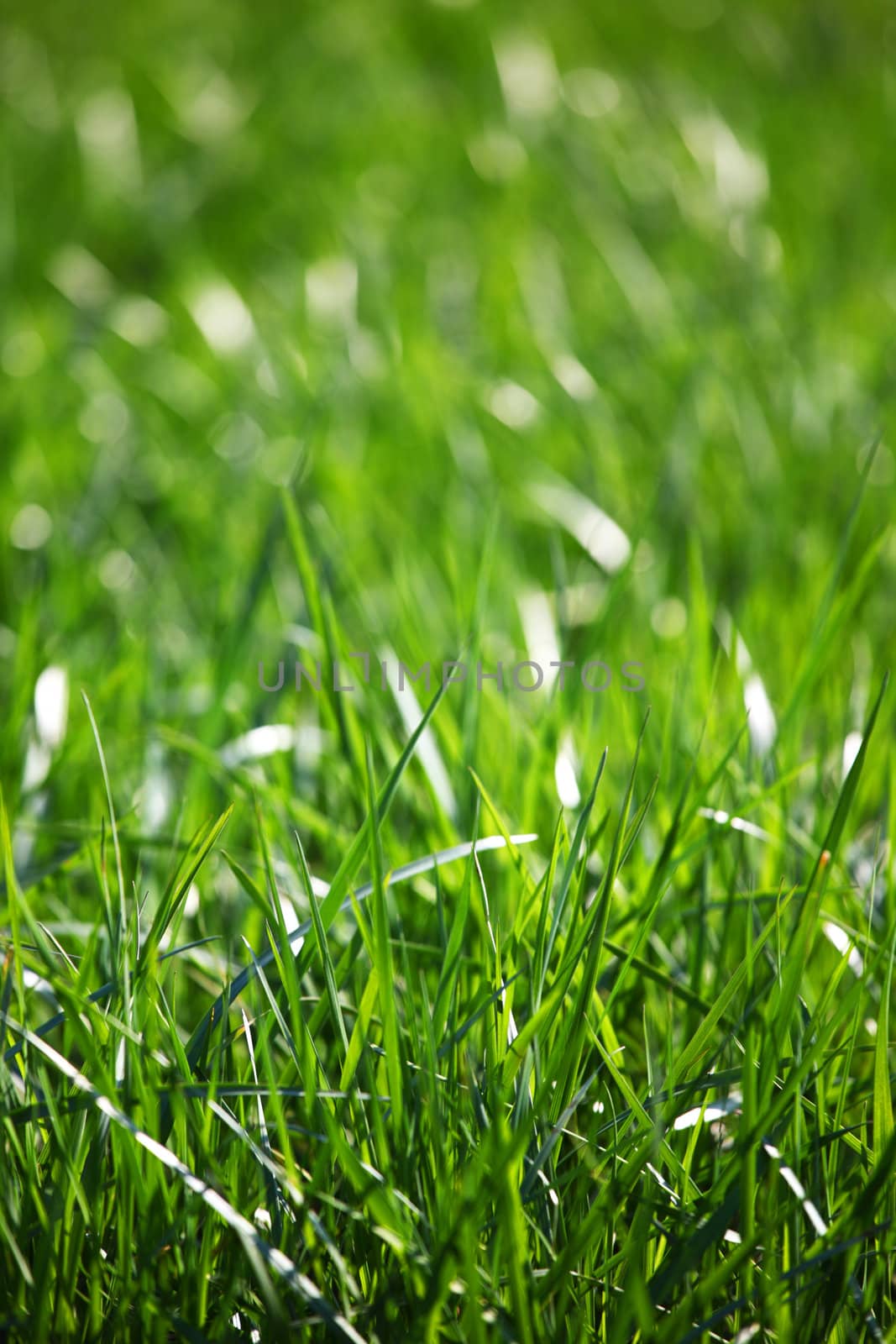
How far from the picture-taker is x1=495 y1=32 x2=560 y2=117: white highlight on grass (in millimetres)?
2508

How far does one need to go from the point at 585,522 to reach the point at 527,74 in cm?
186

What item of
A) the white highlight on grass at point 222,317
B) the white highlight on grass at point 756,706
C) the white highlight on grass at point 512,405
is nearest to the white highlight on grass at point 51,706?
the white highlight on grass at point 756,706

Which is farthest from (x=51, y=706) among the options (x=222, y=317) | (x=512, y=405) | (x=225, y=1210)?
(x=222, y=317)

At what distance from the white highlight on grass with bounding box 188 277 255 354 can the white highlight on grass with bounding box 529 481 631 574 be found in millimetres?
666

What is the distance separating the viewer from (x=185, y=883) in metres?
0.55

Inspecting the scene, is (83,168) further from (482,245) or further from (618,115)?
(618,115)

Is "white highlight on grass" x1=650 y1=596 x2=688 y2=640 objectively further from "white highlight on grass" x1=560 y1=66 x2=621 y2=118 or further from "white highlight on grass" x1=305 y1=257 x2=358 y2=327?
"white highlight on grass" x1=560 y1=66 x2=621 y2=118

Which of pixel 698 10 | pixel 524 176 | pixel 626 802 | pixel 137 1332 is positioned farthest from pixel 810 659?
pixel 698 10

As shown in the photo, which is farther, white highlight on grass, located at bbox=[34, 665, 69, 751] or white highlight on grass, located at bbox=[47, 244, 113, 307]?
white highlight on grass, located at bbox=[47, 244, 113, 307]

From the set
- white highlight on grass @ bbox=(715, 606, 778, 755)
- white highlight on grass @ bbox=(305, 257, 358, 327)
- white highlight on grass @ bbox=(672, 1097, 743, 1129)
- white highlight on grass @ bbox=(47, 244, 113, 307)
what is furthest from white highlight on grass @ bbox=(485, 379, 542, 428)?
white highlight on grass @ bbox=(672, 1097, 743, 1129)

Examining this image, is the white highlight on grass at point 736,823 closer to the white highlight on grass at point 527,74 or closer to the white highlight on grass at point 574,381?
the white highlight on grass at point 574,381

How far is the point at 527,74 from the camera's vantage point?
2.62 m

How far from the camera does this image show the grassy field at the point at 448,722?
53 cm

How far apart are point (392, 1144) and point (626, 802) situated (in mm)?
227
